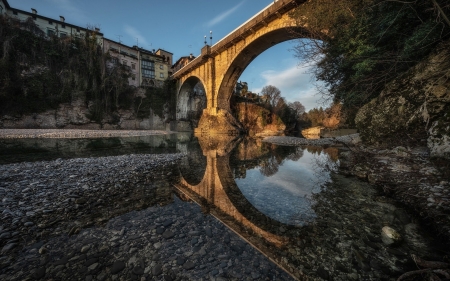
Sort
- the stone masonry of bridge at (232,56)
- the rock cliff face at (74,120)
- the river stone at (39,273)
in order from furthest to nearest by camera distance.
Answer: the rock cliff face at (74,120), the stone masonry of bridge at (232,56), the river stone at (39,273)

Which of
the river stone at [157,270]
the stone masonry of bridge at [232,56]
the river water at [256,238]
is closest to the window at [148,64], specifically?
the stone masonry of bridge at [232,56]

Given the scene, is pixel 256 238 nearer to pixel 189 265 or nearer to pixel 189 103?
pixel 189 265

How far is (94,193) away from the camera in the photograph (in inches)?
130

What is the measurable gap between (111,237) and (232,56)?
65.0 ft

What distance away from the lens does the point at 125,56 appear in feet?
105

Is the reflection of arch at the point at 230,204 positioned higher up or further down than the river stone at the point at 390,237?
further down

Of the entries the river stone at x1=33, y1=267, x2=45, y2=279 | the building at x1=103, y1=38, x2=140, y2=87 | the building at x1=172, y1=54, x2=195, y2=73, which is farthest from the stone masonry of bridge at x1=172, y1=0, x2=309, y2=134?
the river stone at x1=33, y1=267, x2=45, y2=279

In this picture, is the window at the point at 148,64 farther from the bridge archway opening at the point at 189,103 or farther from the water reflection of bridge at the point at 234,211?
the water reflection of bridge at the point at 234,211

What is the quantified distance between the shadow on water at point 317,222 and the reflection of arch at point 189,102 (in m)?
30.3

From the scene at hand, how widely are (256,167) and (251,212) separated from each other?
3.24 m

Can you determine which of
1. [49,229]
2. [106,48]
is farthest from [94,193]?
[106,48]

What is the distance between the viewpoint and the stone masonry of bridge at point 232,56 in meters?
13.3

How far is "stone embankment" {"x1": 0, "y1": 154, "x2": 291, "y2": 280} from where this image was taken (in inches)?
62.9

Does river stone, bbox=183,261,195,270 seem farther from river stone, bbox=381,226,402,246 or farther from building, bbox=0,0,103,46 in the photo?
building, bbox=0,0,103,46
